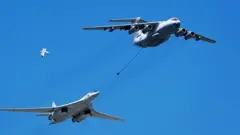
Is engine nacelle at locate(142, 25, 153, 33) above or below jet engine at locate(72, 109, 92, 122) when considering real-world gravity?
above

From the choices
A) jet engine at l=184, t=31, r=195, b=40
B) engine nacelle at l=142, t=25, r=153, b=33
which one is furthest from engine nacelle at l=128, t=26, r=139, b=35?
jet engine at l=184, t=31, r=195, b=40

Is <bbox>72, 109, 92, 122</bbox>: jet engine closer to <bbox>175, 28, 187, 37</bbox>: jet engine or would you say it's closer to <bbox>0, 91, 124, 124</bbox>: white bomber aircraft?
<bbox>0, 91, 124, 124</bbox>: white bomber aircraft

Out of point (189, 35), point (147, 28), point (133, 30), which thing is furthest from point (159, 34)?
point (189, 35)

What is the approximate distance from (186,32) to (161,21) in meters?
5.66

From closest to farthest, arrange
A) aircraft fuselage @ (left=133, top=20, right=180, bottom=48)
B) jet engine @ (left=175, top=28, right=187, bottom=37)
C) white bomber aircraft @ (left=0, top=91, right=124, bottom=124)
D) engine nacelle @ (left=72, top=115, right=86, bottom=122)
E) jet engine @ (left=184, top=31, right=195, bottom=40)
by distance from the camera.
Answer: aircraft fuselage @ (left=133, top=20, right=180, bottom=48)
jet engine @ (left=175, top=28, right=187, bottom=37)
jet engine @ (left=184, top=31, right=195, bottom=40)
white bomber aircraft @ (left=0, top=91, right=124, bottom=124)
engine nacelle @ (left=72, top=115, right=86, bottom=122)

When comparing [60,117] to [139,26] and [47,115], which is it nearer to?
[47,115]

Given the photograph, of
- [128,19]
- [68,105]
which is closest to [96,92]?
[68,105]

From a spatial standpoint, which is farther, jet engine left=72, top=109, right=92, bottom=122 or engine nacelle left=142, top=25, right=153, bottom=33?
jet engine left=72, top=109, right=92, bottom=122

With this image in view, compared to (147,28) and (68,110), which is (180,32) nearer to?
(147,28)

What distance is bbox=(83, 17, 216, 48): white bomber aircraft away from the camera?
358ft

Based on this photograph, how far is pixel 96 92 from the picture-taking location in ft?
379

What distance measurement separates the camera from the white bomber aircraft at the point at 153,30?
109 metres

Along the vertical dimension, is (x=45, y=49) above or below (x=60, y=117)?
above

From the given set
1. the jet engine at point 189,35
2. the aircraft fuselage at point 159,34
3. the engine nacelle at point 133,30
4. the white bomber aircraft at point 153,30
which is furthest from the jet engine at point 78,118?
the jet engine at point 189,35
